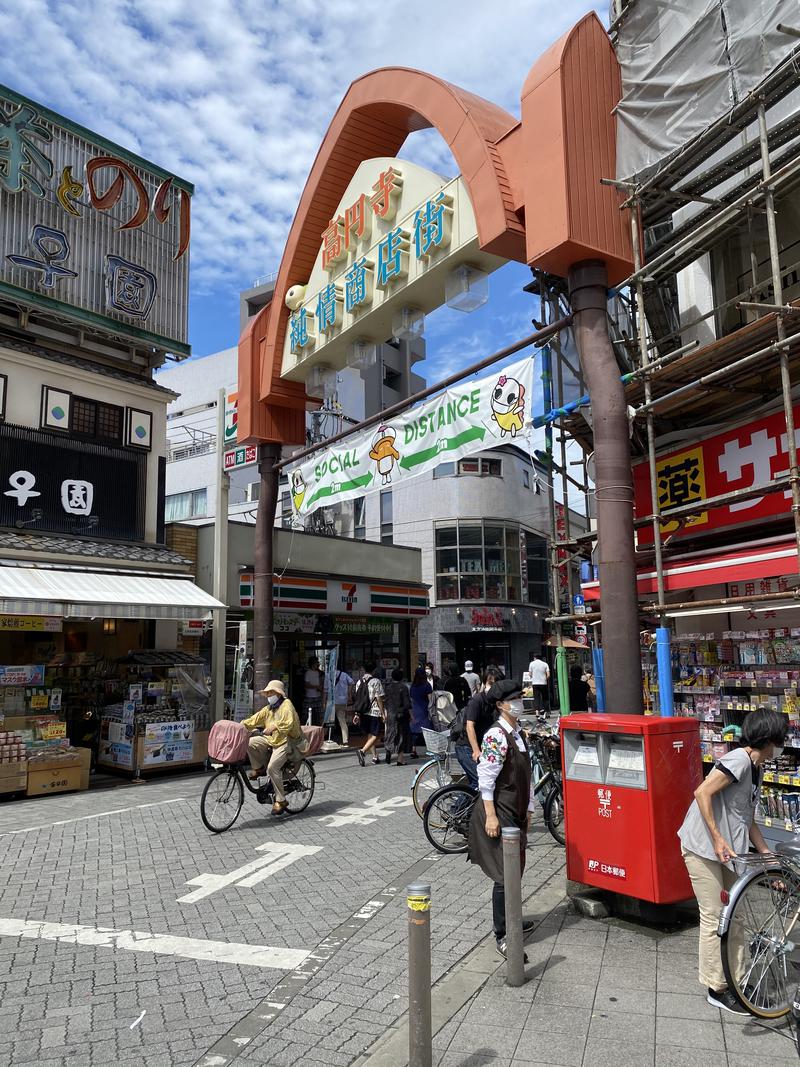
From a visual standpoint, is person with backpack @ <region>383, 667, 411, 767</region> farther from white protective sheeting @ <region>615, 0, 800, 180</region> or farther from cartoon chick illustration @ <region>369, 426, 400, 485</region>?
white protective sheeting @ <region>615, 0, 800, 180</region>

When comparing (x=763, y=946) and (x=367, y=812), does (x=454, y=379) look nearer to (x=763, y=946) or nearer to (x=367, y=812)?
(x=367, y=812)

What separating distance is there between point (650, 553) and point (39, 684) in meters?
9.47

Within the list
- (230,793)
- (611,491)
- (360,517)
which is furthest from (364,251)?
(360,517)

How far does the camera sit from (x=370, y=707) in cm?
1454

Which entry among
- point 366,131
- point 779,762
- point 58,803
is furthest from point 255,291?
point 779,762

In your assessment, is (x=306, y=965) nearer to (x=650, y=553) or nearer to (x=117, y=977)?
(x=117, y=977)

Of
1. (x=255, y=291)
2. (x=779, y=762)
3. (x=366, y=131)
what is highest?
(x=255, y=291)

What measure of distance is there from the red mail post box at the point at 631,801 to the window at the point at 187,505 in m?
32.9

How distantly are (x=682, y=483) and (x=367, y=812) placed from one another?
5653mm

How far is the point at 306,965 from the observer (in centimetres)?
511

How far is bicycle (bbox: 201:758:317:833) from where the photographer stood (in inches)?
347

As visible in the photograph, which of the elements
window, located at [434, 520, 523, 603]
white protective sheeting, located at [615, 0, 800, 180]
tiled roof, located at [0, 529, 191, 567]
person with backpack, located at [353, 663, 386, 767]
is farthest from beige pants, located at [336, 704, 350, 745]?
window, located at [434, 520, 523, 603]

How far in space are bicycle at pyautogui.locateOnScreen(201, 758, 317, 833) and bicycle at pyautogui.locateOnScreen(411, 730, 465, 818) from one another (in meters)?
1.55

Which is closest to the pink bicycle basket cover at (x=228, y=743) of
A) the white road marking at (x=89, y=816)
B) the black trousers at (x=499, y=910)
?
the white road marking at (x=89, y=816)
